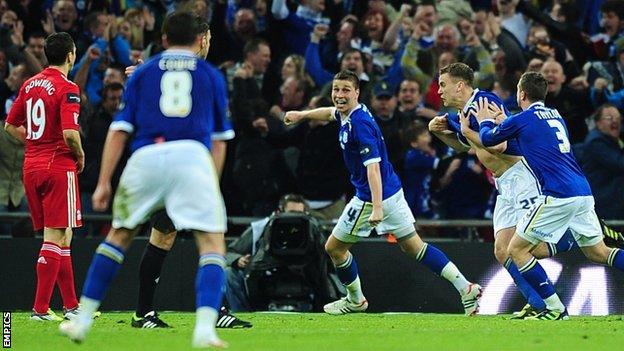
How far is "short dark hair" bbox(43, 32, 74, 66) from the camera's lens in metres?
10.4

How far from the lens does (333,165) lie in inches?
562

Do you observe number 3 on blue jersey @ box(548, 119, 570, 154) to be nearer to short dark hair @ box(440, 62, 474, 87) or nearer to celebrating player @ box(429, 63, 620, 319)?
celebrating player @ box(429, 63, 620, 319)

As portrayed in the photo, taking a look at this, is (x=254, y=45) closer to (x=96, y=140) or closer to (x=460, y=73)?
(x=96, y=140)

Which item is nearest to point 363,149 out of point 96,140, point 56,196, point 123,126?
point 56,196

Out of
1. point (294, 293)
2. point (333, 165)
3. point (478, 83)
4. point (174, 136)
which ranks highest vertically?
point (174, 136)

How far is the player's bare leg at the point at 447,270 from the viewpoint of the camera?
37.2 feet

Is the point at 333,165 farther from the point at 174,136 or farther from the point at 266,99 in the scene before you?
the point at 174,136

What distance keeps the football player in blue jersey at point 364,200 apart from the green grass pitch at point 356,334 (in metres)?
0.68

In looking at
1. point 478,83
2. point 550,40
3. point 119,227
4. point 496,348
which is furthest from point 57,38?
point 550,40

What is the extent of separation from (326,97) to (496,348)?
7.55 meters

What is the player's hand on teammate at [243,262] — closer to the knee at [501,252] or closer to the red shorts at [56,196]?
the red shorts at [56,196]

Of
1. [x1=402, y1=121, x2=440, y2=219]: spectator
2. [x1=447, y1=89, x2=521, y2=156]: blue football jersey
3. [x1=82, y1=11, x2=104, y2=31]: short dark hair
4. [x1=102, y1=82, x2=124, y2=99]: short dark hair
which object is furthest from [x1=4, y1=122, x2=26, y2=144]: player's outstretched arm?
[x1=402, y1=121, x2=440, y2=219]: spectator

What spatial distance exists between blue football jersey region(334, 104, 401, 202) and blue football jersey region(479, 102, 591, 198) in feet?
3.92
